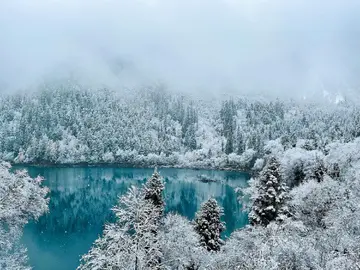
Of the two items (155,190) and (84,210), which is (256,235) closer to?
(155,190)

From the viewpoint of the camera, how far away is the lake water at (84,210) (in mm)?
62975

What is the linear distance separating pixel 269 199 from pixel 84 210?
2903 inches

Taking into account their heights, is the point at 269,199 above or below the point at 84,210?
above

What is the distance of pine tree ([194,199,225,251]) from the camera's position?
130 ft

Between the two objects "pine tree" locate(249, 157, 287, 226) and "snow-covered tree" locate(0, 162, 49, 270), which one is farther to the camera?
"pine tree" locate(249, 157, 287, 226)

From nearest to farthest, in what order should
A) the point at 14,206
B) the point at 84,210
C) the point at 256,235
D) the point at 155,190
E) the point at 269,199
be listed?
the point at 14,206 → the point at 256,235 → the point at 269,199 → the point at 155,190 → the point at 84,210

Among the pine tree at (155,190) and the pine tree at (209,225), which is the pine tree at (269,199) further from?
the pine tree at (155,190)

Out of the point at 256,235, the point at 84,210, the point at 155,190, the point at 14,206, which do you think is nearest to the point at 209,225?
the point at 155,190

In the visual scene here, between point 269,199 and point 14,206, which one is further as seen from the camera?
point 269,199

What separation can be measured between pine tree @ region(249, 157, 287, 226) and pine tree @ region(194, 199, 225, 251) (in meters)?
4.36

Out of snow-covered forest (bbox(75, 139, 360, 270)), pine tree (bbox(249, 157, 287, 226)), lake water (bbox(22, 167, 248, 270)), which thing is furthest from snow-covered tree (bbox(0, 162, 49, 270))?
lake water (bbox(22, 167, 248, 270))

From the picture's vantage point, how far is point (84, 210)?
329ft

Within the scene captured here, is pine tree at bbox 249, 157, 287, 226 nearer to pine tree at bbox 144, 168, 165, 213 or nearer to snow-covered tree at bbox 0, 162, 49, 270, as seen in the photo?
pine tree at bbox 144, 168, 165, 213

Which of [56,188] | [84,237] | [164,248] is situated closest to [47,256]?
[84,237]
